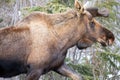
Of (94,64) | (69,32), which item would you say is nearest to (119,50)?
(94,64)

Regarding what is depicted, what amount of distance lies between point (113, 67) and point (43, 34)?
3.59 m

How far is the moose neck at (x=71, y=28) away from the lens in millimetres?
8062

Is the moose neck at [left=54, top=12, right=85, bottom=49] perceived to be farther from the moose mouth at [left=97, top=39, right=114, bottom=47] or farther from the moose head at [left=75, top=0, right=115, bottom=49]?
the moose mouth at [left=97, top=39, right=114, bottom=47]

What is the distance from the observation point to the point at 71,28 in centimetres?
815

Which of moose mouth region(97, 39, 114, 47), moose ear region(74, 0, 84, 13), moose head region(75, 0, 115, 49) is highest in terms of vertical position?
moose ear region(74, 0, 84, 13)

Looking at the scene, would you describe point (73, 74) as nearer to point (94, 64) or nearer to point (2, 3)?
point (94, 64)

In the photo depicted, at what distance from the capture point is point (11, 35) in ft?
25.9

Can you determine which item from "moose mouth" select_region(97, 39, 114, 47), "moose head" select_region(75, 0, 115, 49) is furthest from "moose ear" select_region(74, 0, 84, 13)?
"moose mouth" select_region(97, 39, 114, 47)

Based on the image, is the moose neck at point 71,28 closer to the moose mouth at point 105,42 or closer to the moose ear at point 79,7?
the moose ear at point 79,7

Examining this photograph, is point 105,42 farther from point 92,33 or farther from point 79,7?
point 79,7

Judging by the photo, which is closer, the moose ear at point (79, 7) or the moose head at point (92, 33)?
the moose ear at point (79, 7)

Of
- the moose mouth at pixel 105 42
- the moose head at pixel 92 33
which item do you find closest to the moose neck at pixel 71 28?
the moose head at pixel 92 33

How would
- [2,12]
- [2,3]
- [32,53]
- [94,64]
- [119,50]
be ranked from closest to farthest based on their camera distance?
[32,53], [94,64], [119,50], [2,3], [2,12]

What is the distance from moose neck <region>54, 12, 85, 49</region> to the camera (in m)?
8.06
